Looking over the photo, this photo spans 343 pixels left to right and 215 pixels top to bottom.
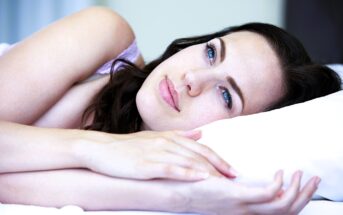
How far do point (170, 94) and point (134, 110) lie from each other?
0.25m

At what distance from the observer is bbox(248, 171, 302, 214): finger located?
74cm

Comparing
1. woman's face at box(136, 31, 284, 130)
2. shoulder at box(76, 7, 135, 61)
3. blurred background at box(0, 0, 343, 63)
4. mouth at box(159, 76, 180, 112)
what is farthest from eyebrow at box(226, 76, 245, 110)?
blurred background at box(0, 0, 343, 63)

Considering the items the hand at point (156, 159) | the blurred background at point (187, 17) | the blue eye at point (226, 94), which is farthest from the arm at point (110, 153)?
the blurred background at point (187, 17)

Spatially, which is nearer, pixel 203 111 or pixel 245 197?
pixel 245 197

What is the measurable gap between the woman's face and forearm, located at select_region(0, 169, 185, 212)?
32 centimetres

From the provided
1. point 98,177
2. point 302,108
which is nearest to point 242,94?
point 302,108

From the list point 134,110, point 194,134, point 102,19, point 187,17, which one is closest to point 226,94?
point 194,134

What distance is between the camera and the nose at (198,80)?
107 cm

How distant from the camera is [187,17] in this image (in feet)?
8.11

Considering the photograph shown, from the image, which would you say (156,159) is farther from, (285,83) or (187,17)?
(187,17)

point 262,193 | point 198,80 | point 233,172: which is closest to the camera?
point 262,193

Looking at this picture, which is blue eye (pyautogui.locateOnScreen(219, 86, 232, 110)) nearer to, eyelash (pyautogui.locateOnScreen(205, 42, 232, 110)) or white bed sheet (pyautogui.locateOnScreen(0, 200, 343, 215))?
eyelash (pyautogui.locateOnScreen(205, 42, 232, 110))

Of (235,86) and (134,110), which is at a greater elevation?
(235,86)

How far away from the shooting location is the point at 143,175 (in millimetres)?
784
